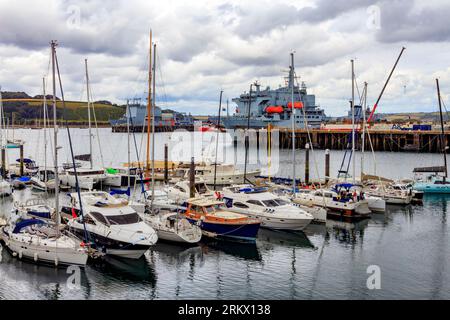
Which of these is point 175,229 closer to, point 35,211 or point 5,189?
point 35,211

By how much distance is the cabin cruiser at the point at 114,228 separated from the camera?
21453mm

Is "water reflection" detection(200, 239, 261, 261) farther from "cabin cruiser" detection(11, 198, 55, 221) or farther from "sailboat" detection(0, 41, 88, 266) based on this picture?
"cabin cruiser" detection(11, 198, 55, 221)

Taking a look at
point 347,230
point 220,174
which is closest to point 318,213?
point 347,230

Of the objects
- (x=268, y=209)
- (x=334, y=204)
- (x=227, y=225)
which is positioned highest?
(x=268, y=209)

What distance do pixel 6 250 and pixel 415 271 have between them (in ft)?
65.2

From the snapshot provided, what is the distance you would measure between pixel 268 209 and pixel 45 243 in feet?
43.5

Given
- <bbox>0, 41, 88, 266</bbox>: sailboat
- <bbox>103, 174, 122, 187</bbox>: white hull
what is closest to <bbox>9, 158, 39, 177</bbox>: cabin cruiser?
<bbox>103, 174, 122, 187</bbox>: white hull

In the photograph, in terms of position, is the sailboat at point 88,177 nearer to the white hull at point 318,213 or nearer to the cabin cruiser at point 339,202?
the cabin cruiser at point 339,202

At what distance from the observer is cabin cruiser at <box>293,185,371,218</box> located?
3156 cm

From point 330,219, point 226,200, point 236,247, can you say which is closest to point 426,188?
point 330,219

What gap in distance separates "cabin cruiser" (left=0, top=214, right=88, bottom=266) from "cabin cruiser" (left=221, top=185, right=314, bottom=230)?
36.5 ft

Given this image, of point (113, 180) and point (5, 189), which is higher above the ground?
point (113, 180)

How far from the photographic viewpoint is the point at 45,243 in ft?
67.6

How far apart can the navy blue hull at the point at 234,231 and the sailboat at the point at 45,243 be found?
24.4 feet
